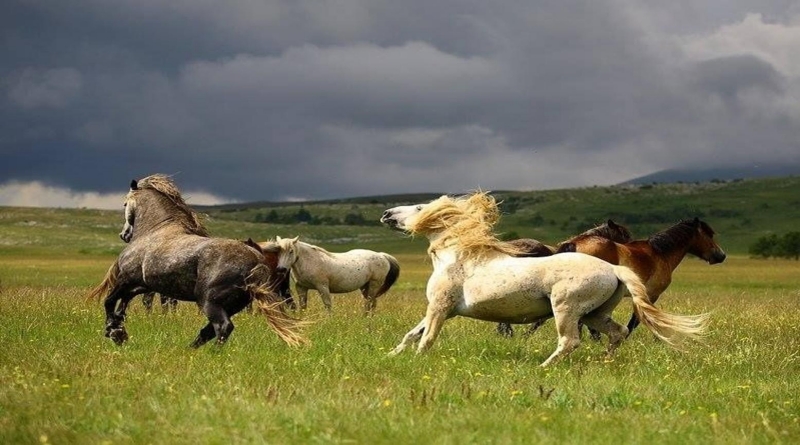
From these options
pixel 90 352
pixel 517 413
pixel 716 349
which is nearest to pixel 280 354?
pixel 90 352

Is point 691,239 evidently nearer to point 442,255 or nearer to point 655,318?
point 655,318

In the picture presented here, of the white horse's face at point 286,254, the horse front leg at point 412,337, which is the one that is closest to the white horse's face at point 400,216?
the horse front leg at point 412,337

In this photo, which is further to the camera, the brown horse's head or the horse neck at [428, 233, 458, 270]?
the brown horse's head

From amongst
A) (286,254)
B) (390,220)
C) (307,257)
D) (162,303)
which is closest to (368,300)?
(307,257)

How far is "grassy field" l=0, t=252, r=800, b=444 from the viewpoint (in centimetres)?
736

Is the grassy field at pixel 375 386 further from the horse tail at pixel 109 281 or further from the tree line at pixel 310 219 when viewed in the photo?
the tree line at pixel 310 219

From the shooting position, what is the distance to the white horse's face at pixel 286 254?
2003 centimetres

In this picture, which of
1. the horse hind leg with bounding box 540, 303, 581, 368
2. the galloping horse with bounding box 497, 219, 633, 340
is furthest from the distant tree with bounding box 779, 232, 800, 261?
the horse hind leg with bounding box 540, 303, 581, 368

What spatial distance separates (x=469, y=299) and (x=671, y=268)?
663 cm

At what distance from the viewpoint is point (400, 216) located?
13195 mm

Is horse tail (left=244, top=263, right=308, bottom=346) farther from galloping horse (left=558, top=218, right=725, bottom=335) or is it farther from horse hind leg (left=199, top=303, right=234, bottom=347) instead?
galloping horse (left=558, top=218, right=725, bottom=335)

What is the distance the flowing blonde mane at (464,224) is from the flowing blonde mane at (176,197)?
3.02 m

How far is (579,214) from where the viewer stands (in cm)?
17812

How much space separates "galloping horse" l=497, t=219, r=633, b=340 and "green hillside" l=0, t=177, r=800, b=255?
10600 cm
